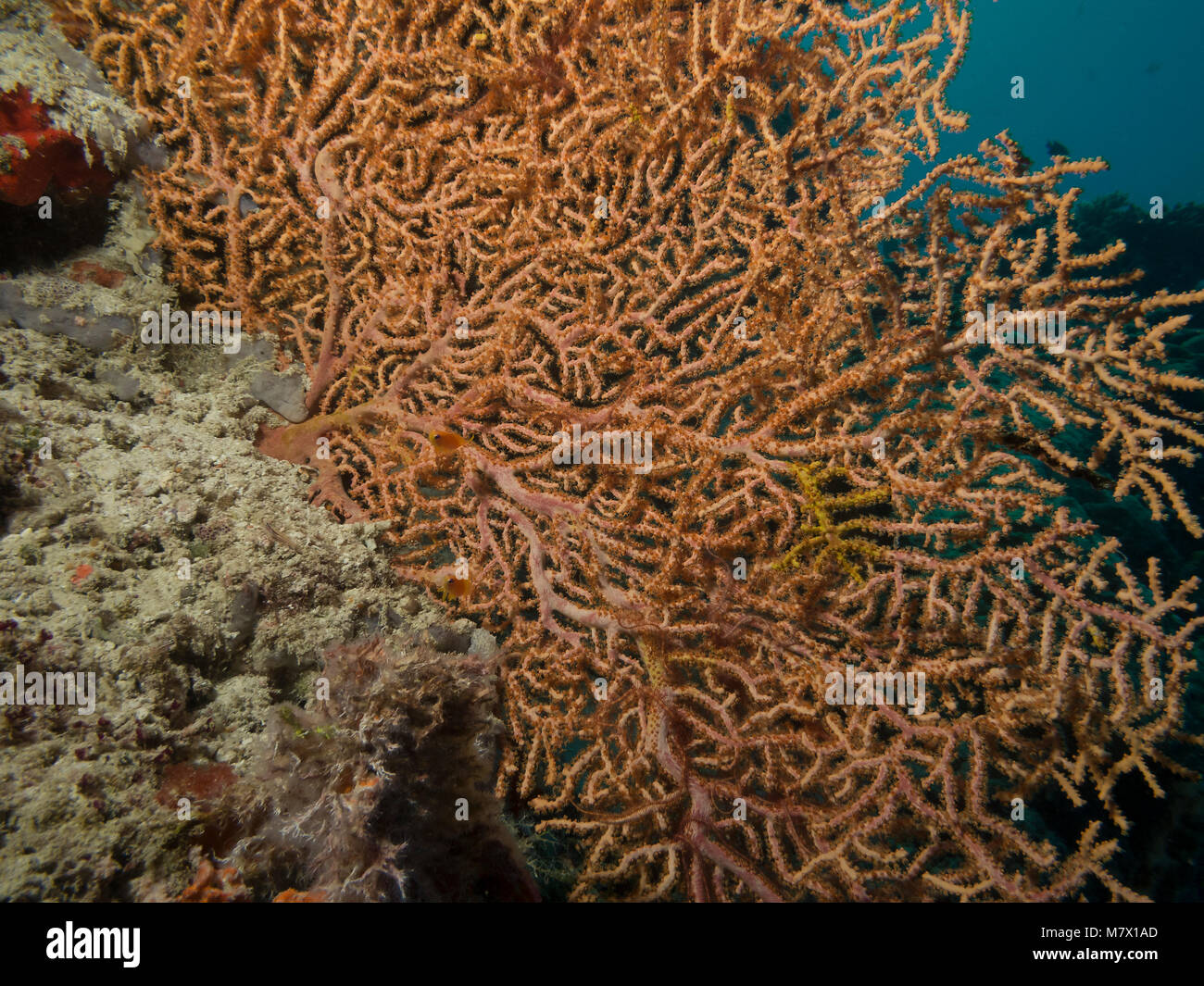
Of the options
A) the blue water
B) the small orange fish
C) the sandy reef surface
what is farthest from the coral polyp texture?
the blue water

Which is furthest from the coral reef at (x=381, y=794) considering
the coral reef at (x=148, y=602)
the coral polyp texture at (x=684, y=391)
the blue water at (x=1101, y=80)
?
the blue water at (x=1101, y=80)

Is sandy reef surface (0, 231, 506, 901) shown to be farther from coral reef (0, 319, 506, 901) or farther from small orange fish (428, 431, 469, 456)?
small orange fish (428, 431, 469, 456)

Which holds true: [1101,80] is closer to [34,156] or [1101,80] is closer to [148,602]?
[34,156]

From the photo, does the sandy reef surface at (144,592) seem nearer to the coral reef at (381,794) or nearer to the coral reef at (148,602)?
the coral reef at (148,602)

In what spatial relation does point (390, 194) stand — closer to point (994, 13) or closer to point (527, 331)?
point (527, 331)

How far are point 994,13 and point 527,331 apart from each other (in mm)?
144239

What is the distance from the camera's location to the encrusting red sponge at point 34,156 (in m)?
2.90

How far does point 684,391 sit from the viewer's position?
313 centimetres

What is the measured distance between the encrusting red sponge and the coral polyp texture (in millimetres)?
418

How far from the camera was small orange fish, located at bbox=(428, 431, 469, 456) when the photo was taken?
3.26m

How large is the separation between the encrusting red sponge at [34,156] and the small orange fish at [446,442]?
2.54 meters

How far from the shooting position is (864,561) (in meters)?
3.64

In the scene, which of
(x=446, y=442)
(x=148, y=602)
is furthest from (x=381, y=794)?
(x=446, y=442)

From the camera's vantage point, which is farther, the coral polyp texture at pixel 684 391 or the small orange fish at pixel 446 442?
the small orange fish at pixel 446 442
